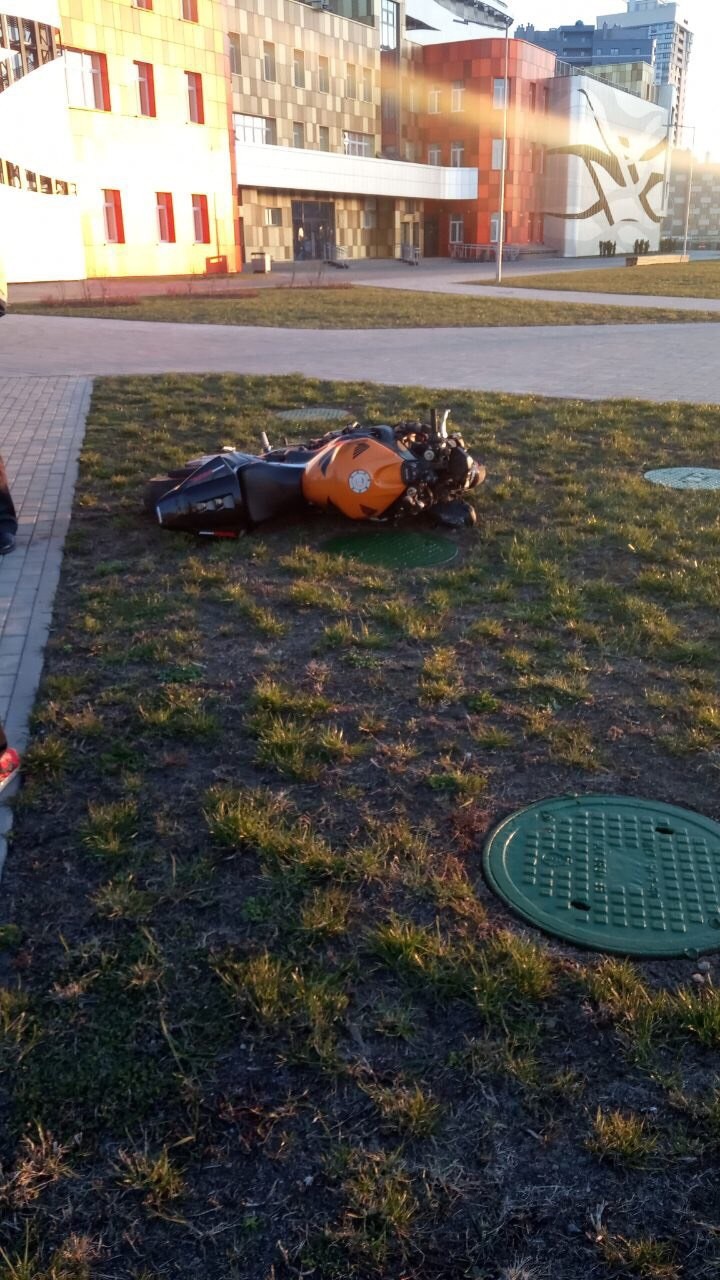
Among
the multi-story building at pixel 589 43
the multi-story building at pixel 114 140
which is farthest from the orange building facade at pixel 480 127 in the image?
the multi-story building at pixel 589 43

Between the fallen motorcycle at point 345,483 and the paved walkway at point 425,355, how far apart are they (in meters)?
5.88

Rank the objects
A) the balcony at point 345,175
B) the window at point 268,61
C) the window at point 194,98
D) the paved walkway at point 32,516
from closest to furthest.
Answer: the paved walkway at point 32,516 < the window at point 194,98 < the balcony at point 345,175 < the window at point 268,61

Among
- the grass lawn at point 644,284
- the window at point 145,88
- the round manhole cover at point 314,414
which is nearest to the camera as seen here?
the round manhole cover at point 314,414

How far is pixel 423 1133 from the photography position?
2.33m

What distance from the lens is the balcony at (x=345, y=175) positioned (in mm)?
48156

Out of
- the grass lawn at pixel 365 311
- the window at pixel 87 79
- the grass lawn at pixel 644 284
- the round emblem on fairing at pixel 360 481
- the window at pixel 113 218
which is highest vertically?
the window at pixel 87 79

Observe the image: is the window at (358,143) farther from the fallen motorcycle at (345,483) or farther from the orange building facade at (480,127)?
the fallen motorcycle at (345,483)

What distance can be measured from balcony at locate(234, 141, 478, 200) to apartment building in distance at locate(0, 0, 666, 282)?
0.12 m

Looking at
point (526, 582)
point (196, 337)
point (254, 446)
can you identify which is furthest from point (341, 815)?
point (196, 337)

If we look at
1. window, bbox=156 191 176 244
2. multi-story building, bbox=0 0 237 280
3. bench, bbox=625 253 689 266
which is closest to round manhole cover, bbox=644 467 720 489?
multi-story building, bbox=0 0 237 280

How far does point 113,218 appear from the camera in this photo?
38969mm

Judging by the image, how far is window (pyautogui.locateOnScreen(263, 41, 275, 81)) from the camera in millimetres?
52000

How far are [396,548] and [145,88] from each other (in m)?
39.6

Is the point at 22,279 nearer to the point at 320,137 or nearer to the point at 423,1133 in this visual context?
the point at 320,137
